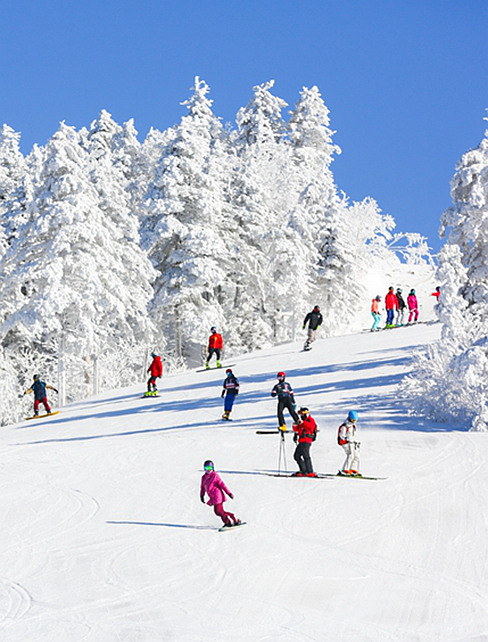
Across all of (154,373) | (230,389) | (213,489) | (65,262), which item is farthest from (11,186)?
(213,489)

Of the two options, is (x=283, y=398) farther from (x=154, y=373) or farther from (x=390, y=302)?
(x=390, y=302)

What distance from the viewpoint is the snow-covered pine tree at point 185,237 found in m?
37.4

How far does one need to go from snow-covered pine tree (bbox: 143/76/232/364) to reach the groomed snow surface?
17.0 m

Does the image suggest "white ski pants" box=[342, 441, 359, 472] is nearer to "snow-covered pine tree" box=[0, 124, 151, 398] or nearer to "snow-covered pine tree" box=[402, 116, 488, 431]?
"snow-covered pine tree" box=[402, 116, 488, 431]

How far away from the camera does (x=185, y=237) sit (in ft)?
125

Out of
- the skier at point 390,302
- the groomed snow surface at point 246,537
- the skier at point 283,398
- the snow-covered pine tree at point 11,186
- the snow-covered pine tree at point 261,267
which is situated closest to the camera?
the groomed snow surface at point 246,537

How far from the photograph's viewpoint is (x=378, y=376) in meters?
23.8

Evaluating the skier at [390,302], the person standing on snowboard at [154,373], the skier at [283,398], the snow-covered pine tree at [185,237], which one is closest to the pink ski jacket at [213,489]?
the skier at [283,398]

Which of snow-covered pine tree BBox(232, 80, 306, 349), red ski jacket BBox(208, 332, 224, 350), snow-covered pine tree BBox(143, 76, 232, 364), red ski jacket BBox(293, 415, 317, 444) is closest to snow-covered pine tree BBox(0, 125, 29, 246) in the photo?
snow-covered pine tree BBox(143, 76, 232, 364)

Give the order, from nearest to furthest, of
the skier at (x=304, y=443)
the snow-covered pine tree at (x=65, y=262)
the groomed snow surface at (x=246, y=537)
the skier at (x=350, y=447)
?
the groomed snow surface at (x=246, y=537) → the skier at (x=350, y=447) → the skier at (x=304, y=443) → the snow-covered pine tree at (x=65, y=262)

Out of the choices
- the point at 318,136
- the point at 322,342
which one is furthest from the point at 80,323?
the point at 318,136

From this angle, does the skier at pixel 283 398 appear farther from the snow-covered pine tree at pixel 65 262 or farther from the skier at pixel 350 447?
the snow-covered pine tree at pixel 65 262

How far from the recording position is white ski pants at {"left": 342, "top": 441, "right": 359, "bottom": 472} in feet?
46.5

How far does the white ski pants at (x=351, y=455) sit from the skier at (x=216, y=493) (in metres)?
3.14
